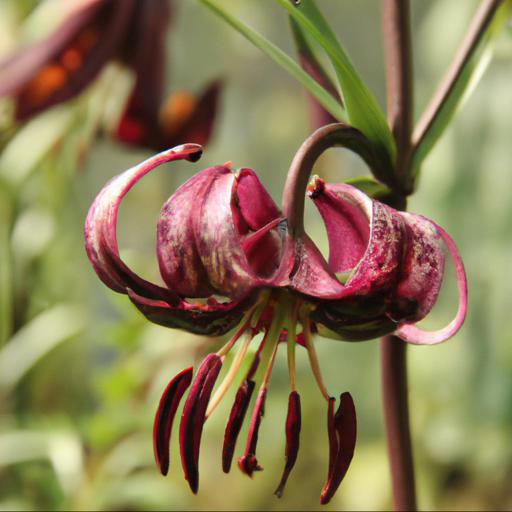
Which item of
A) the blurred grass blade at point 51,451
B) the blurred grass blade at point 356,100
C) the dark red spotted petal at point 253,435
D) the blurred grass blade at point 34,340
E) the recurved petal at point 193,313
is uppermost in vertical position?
the blurred grass blade at point 356,100

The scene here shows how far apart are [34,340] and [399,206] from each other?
2.41ft

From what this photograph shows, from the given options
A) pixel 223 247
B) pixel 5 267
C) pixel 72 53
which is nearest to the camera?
pixel 223 247

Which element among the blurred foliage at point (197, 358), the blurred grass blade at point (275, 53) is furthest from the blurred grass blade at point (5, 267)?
the blurred grass blade at point (275, 53)

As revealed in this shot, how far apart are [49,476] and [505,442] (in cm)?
56

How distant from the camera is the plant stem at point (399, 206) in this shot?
361mm

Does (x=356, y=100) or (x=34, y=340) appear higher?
(x=356, y=100)

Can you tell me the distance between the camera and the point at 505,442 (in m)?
1.01

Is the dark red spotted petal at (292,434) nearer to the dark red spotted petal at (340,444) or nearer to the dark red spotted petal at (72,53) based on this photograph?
the dark red spotted petal at (340,444)

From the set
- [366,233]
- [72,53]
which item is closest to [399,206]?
[366,233]

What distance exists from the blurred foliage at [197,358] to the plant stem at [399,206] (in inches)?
19.2

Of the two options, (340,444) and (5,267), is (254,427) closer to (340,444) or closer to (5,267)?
(340,444)

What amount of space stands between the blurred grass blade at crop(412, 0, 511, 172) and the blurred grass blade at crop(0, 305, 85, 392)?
698 mm

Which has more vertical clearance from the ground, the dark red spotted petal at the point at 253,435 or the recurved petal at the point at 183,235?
the recurved petal at the point at 183,235

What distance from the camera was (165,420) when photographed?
0.33 m
